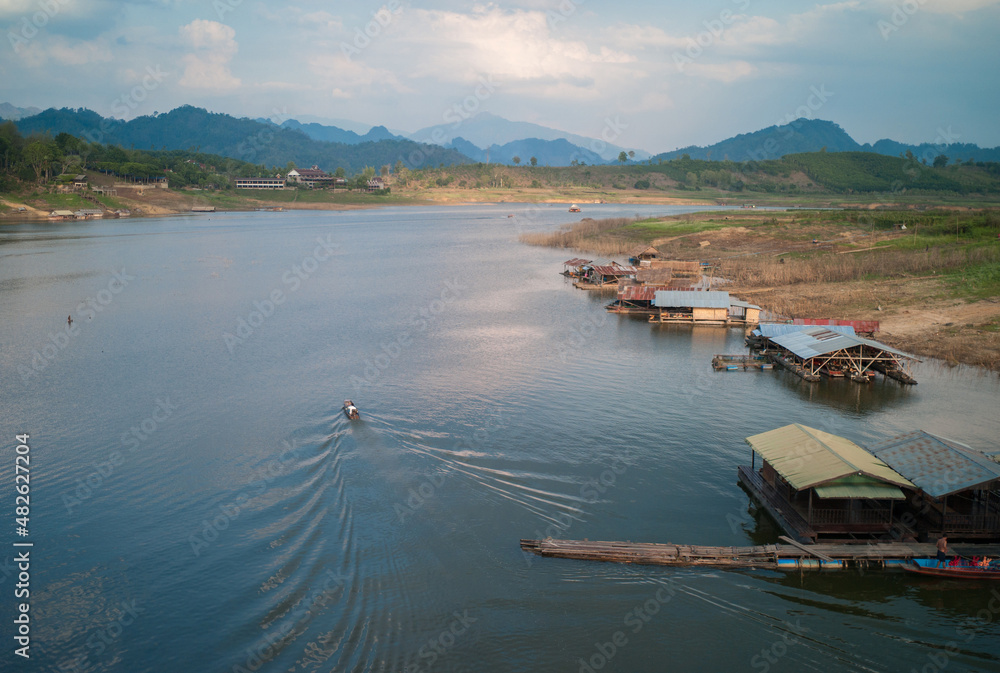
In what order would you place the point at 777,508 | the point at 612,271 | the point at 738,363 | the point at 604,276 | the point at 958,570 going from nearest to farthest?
1. the point at 958,570
2. the point at 777,508
3. the point at 738,363
4. the point at 612,271
5. the point at 604,276

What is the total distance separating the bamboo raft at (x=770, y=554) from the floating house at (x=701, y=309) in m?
32.8

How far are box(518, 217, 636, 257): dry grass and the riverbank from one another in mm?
215

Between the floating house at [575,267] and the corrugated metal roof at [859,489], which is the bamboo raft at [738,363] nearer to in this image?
the corrugated metal roof at [859,489]

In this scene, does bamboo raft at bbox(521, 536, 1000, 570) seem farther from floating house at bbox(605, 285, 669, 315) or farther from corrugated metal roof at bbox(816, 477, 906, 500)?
floating house at bbox(605, 285, 669, 315)

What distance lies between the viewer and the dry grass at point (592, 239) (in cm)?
9081

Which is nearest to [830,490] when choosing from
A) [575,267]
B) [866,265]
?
[866,265]

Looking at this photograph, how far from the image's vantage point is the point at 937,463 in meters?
21.3

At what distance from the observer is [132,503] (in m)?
23.4

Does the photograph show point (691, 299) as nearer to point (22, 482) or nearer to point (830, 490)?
point (830, 490)

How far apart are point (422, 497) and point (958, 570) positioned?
1707cm

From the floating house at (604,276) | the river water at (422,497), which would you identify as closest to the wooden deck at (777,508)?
the river water at (422,497)

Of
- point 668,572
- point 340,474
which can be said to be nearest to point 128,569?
point 340,474

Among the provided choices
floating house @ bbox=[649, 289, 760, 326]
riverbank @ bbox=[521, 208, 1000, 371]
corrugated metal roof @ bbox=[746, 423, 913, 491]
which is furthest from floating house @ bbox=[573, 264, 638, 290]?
corrugated metal roof @ bbox=[746, 423, 913, 491]

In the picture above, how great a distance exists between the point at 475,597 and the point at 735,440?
15250mm
